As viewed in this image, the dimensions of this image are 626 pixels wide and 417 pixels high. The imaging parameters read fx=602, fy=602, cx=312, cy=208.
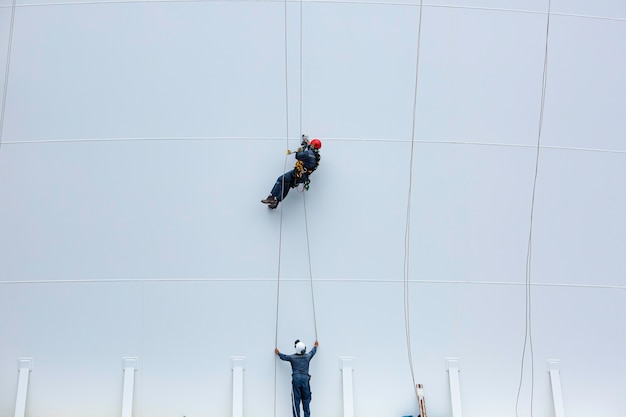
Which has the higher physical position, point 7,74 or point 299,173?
point 7,74

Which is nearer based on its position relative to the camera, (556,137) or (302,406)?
(302,406)

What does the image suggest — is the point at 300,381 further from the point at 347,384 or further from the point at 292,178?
the point at 292,178

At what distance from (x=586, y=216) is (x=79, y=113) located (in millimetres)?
6727

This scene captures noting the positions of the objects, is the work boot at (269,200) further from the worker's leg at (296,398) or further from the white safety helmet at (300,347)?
the worker's leg at (296,398)

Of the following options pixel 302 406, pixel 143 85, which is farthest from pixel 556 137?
pixel 143 85

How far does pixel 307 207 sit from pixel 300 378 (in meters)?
2.10

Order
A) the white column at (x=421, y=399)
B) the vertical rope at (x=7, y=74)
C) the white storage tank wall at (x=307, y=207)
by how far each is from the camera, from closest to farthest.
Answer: the white column at (x=421, y=399) < the white storage tank wall at (x=307, y=207) < the vertical rope at (x=7, y=74)

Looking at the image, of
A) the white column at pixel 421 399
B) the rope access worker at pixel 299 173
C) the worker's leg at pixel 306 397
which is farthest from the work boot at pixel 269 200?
the white column at pixel 421 399

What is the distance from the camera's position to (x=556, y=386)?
738 cm

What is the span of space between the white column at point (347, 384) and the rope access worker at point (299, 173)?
2.07 metres

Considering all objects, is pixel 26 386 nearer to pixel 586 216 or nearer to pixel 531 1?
pixel 586 216

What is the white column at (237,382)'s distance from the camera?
7090 millimetres

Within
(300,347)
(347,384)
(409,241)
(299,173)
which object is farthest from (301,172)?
(347,384)

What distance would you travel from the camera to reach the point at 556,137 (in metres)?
7.97
